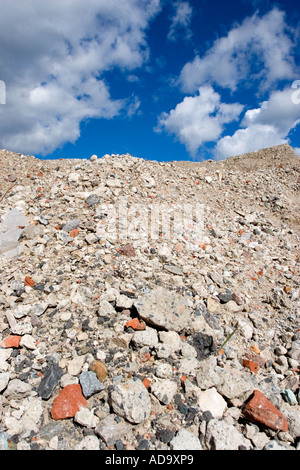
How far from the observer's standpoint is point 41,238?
4.82 m

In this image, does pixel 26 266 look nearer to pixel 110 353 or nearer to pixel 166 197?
pixel 110 353

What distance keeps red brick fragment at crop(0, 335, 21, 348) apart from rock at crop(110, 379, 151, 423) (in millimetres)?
1421

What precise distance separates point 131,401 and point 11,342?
1.71 m

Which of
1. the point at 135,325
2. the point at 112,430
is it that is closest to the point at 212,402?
the point at 112,430

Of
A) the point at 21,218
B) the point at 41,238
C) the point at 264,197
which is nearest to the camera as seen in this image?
the point at 41,238

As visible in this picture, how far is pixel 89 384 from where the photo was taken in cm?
281

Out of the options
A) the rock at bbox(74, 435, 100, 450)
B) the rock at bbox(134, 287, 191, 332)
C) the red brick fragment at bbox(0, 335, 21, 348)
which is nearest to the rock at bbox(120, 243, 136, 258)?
the rock at bbox(134, 287, 191, 332)

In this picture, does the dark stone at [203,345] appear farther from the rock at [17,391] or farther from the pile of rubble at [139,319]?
the rock at [17,391]

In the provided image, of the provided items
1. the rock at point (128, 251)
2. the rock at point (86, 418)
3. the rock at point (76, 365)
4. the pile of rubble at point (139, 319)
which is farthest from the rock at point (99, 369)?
the rock at point (128, 251)

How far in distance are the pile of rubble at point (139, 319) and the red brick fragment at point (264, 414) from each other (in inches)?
0.5

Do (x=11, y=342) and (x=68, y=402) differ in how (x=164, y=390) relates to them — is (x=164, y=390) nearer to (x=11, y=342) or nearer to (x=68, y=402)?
(x=68, y=402)

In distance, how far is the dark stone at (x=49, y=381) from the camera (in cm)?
280

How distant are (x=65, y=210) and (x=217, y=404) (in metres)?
4.44
